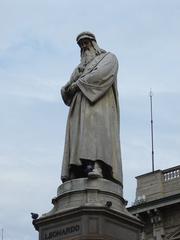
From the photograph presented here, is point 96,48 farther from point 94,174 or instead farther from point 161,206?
point 161,206

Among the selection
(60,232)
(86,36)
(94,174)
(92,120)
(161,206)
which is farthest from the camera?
(161,206)

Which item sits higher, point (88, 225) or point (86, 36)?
point (86, 36)

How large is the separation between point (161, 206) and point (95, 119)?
76.1 ft

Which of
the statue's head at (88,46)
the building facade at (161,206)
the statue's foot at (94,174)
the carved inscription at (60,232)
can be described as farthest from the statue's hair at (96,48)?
the building facade at (161,206)

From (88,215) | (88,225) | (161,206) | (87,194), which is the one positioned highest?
(161,206)

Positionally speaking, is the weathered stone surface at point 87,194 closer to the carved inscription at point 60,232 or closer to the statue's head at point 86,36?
the carved inscription at point 60,232

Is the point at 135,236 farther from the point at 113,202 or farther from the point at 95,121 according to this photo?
the point at 95,121

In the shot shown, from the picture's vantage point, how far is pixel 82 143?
1220 cm

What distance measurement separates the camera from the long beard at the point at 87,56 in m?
13.2

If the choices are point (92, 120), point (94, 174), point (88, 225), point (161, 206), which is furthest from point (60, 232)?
point (161, 206)

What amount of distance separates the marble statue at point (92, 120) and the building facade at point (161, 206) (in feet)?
72.3

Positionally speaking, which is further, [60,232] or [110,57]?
[110,57]

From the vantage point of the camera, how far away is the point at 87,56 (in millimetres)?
13305

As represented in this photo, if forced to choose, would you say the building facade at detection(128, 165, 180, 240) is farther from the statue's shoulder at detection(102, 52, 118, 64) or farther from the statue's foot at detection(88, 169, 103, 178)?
the statue's foot at detection(88, 169, 103, 178)
